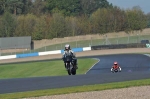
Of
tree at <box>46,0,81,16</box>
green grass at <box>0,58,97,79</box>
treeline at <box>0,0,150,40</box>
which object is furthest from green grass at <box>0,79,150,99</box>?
tree at <box>46,0,81,16</box>

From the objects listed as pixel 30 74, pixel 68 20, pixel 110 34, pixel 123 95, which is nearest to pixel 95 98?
pixel 123 95

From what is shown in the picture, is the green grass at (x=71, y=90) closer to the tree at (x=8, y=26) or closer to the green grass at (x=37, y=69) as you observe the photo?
the green grass at (x=37, y=69)

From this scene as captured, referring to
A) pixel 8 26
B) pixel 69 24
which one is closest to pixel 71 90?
pixel 8 26

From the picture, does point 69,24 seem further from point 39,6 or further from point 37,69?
point 37,69

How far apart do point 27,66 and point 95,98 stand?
36.8 m

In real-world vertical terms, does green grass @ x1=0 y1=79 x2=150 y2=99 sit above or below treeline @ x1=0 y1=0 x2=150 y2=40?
below

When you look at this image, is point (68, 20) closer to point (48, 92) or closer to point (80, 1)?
point (80, 1)

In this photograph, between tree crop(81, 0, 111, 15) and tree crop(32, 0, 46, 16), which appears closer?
tree crop(32, 0, 46, 16)

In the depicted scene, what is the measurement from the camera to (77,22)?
334 ft

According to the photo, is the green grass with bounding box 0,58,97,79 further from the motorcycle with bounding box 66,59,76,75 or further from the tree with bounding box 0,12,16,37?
the tree with bounding box 0,12,16,37

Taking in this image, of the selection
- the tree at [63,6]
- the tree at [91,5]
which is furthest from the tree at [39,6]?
the tree at [91,5]

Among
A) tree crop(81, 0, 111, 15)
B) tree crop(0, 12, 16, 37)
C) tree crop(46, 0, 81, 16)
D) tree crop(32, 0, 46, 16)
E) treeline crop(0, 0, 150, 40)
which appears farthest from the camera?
tree crop(81, 0, 111, 15)

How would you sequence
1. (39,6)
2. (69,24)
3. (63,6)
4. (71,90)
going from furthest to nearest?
(39,6)
(63,6)
(69,24)
(71,90)

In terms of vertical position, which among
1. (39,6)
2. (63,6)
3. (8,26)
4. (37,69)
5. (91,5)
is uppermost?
(91,5)
